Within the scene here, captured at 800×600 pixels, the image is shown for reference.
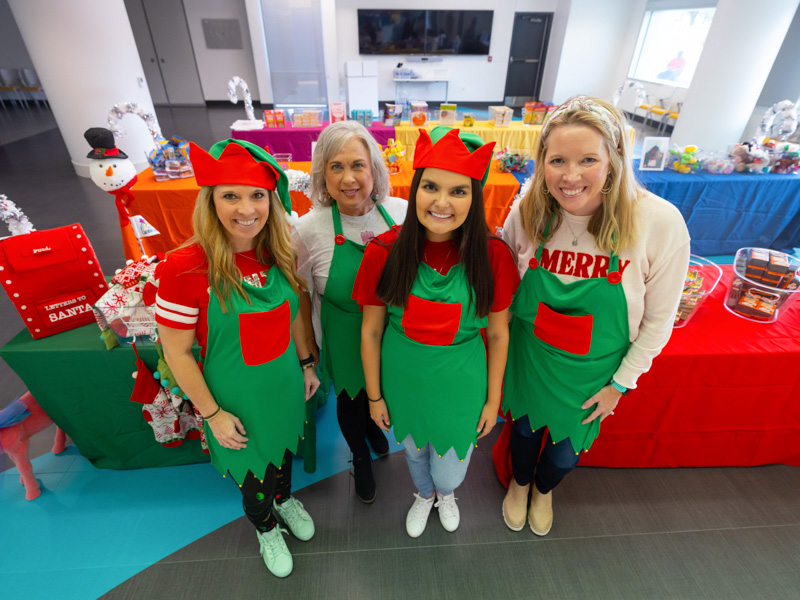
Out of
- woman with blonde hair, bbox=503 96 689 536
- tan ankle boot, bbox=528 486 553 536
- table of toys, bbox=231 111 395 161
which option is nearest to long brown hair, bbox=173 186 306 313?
woman with blonde hair, bbox=503 96 689 536

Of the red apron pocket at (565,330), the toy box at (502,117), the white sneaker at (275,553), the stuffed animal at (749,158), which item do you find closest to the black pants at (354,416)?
the white sneaker at (275,553)

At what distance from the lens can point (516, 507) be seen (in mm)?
1778

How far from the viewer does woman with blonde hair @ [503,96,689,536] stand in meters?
1.10

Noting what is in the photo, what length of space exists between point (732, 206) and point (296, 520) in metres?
4.64

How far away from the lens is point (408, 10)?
32.9 feet

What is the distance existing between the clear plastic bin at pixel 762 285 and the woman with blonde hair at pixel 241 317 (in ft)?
6.30

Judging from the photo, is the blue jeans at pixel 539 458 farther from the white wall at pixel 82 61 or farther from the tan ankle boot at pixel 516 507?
the white wall at pixel 82 61

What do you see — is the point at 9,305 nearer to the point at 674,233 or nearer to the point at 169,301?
A: the point at 169,301

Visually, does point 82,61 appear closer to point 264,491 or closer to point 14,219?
point 14,219

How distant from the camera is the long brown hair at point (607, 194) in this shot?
3.55 feet

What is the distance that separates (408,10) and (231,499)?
452 inches

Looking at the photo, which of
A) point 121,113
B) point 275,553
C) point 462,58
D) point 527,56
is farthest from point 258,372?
point 527,56

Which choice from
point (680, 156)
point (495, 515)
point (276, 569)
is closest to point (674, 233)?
point (495, 515)

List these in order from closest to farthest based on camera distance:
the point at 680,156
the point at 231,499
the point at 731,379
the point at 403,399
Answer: the point at 403,399, the point at 731,379, the point at 231,499, the point at 680,156
